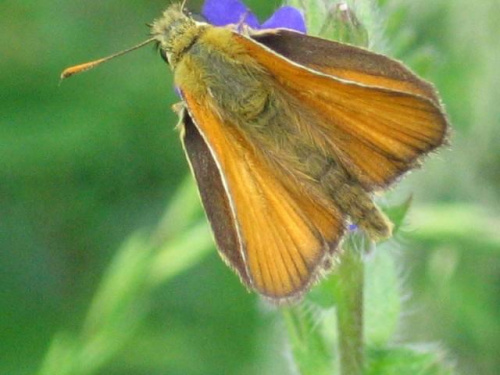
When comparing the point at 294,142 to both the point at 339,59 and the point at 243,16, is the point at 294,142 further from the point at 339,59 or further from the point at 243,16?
the point at 243,16

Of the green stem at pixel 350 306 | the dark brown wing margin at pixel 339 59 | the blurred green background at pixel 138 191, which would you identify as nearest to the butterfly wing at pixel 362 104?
the dark brown wing margin at pixel 339 59

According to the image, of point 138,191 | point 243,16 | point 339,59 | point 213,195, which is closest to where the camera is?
point 339,59

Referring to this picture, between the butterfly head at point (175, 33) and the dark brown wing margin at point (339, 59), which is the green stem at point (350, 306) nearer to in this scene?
the dark brown wing margin at point (339, 59)

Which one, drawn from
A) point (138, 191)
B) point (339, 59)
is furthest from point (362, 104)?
point (138, 191)

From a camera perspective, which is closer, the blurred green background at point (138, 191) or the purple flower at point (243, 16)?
the purple flower at point (243, 16)

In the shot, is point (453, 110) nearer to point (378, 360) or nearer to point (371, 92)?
point (378, 360)

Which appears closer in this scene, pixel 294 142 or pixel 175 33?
pixel 294 142
